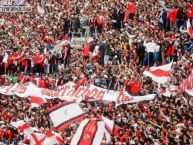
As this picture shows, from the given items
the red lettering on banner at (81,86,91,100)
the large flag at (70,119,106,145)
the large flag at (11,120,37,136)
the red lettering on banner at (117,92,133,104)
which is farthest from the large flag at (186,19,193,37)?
the large flag at (70,119,106,145)

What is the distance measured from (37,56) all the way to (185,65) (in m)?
10.3

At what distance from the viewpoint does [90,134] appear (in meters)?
18.4

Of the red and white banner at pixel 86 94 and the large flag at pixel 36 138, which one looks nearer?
the large flag at pixel 36 138

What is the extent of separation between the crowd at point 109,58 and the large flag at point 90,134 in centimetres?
238

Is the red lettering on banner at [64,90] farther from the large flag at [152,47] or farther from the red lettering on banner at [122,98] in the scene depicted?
the large flag at [152,47]

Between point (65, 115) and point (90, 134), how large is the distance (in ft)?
3.61

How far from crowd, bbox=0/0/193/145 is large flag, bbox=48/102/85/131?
6.94ft

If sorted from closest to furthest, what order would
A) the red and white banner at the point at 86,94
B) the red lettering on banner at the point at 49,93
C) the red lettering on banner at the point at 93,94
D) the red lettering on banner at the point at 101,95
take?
the red and white banner at the point at 86,94 < the red lettering on banner at the point at 101,95 < the red lettering on banner at the point at 93,94 < the red lettering on banner at the point at 49,93

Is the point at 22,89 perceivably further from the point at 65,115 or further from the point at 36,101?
the point at 65,115

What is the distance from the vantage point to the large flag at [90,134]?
1827cm

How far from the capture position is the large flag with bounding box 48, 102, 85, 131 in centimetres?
1905

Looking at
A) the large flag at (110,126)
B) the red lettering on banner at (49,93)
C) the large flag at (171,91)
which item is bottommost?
the red lettering on banner at (49,93)

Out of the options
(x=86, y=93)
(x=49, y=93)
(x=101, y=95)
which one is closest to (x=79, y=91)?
(x=86, y=93)

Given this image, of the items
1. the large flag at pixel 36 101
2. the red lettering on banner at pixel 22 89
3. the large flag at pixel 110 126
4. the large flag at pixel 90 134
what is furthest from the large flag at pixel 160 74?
the red lettering on banner at pixel 22 89
